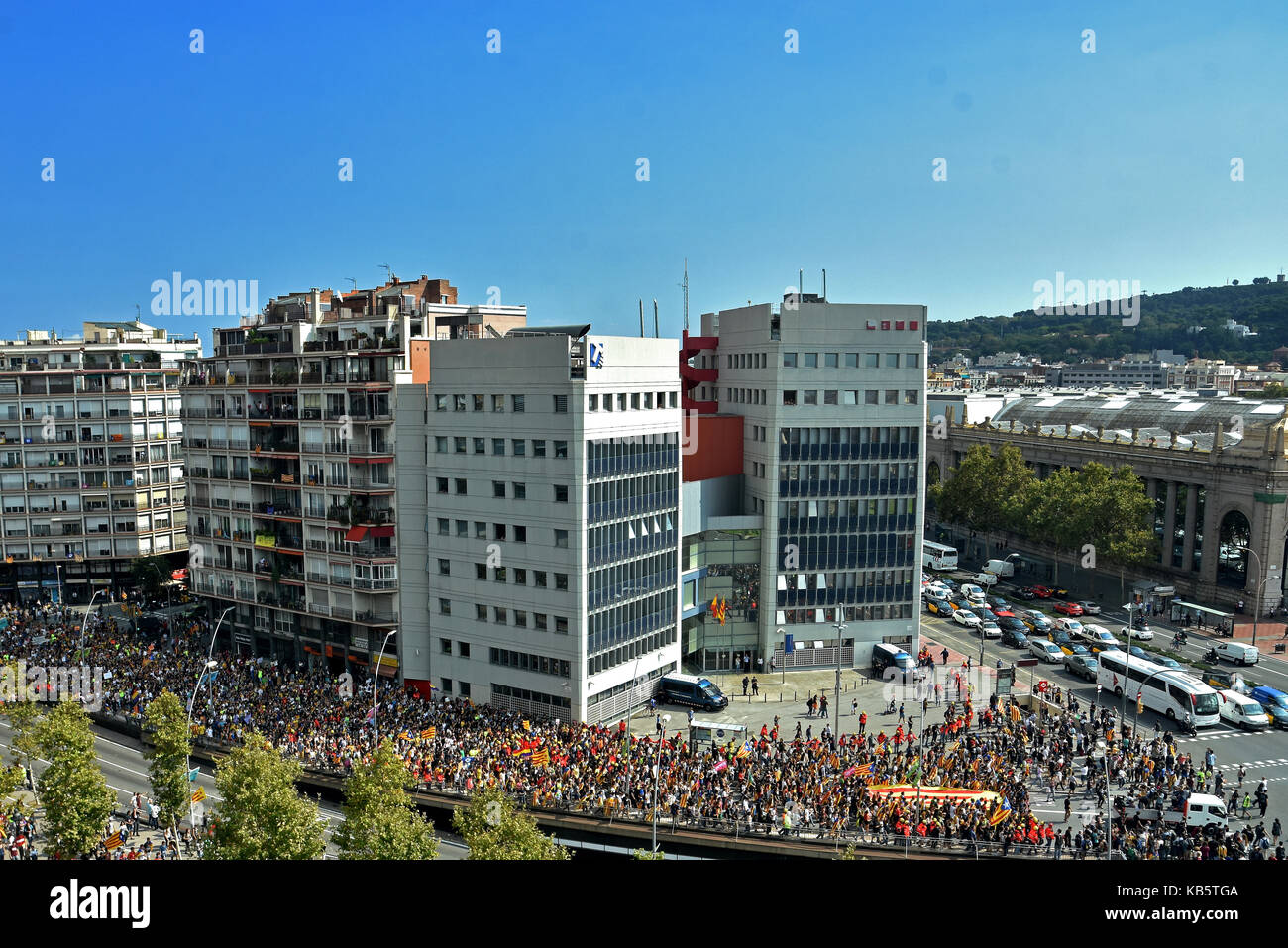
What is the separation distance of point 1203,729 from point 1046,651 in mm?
14423

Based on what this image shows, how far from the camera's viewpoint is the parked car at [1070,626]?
247 ft

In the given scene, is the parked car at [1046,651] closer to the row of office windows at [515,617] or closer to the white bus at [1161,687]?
the white bus at [1161,687]

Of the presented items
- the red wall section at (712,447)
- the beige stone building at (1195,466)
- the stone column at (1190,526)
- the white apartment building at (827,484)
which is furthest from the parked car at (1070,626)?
the red wall section at (712,447)

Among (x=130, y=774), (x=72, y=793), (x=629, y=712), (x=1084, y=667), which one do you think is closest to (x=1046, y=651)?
(x=1084, y=667)

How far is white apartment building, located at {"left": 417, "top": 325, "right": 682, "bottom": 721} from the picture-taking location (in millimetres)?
54781

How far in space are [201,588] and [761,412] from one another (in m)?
43.3

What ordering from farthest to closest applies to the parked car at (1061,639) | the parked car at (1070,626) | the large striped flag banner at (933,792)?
the parked car at (1070,626) → the parked car at (1061,639) → the large striped flag banner at (933,792)

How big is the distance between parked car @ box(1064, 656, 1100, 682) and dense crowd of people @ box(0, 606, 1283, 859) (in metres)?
7.57

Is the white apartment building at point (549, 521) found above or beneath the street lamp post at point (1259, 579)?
above

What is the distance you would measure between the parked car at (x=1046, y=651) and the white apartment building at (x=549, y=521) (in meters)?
29.4

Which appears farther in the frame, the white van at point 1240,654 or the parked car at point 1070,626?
the parked car at point 1070,626

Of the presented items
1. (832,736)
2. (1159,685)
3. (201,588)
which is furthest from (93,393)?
(1159,685)
